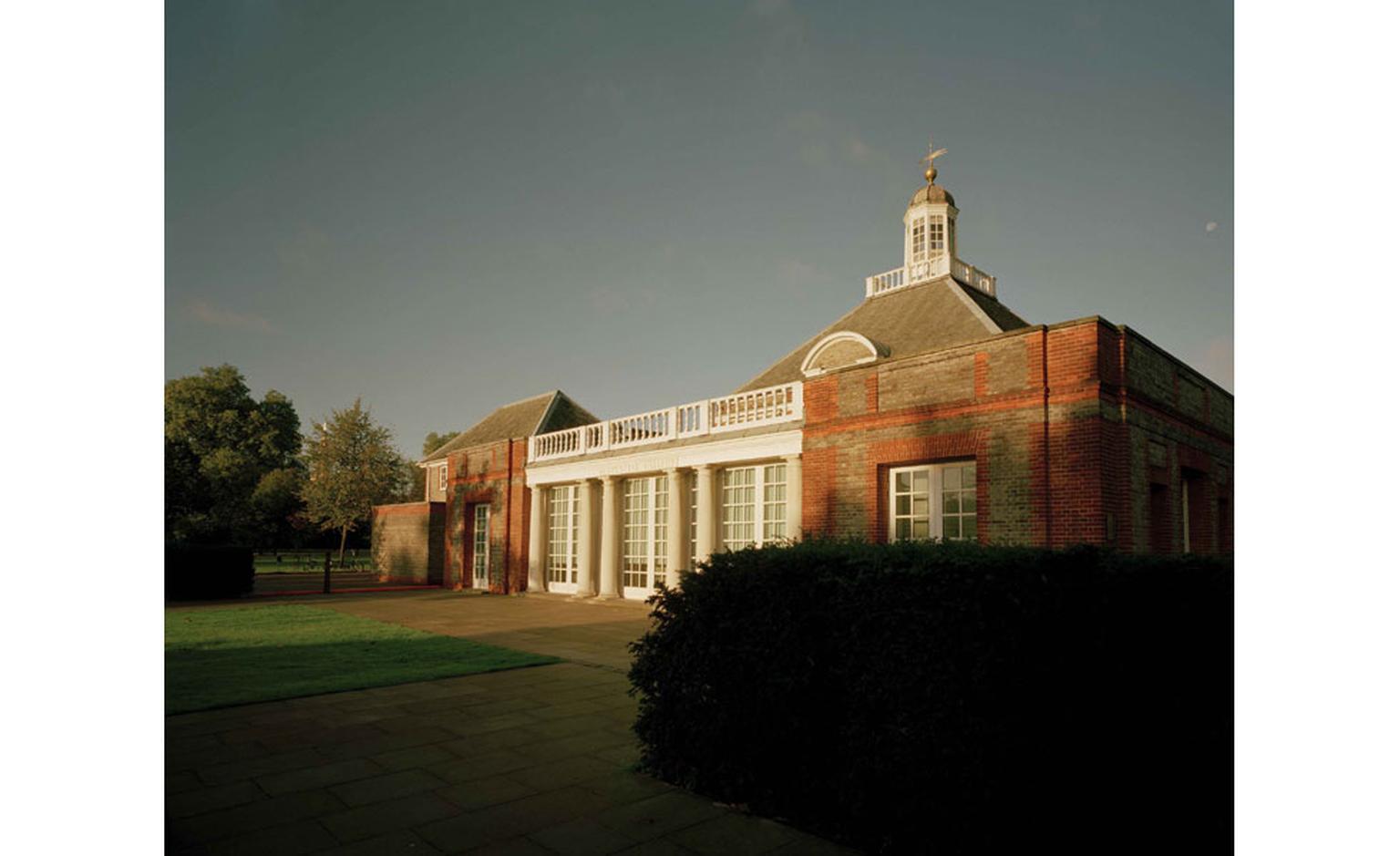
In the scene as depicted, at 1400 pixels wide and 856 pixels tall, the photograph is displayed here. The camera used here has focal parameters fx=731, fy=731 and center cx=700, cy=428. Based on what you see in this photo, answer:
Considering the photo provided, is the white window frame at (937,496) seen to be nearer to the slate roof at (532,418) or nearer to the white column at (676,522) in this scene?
the white column at (676,522)

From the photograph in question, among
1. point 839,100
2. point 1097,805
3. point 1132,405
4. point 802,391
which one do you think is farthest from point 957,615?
point 802,391

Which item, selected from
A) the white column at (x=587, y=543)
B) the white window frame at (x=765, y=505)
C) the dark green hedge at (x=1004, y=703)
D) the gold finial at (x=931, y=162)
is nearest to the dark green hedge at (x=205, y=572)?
the white column at (x=587, y=543)

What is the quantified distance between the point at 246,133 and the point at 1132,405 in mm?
10993

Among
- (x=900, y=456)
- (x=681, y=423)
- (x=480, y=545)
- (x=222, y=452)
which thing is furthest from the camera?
(x=222, y=452)

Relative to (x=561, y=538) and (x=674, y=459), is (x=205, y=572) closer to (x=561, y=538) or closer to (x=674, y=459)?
(x=561, y=538)

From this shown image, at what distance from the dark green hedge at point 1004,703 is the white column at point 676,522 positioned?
12987 mm

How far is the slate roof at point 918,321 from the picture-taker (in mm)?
16797

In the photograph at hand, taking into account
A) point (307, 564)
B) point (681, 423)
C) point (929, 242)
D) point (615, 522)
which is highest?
point (929, 242)

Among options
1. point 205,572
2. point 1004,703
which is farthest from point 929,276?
point 205,572

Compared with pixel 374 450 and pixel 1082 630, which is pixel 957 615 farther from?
pixel 374 450

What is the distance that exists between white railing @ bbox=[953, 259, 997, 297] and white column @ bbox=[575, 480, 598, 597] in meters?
11.7

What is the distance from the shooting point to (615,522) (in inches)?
752

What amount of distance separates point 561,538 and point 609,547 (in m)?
2.91

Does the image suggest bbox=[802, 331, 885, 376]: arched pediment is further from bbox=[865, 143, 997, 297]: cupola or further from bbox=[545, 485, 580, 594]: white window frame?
bbox=[545, 485, 580, 594]: white window frame
